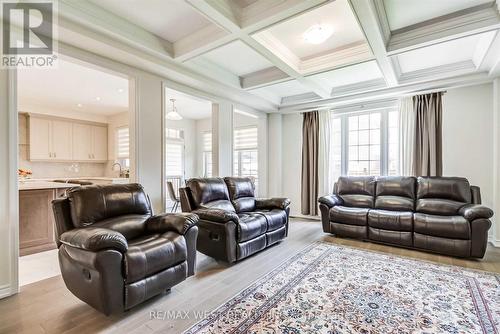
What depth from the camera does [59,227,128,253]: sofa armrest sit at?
179 centimetres

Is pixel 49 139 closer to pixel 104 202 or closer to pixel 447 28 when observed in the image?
pixel 104 202

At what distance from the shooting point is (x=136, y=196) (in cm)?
272

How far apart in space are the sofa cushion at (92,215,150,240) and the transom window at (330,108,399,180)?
13.8ft

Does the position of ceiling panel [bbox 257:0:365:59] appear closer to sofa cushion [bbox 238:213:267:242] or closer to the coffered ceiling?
the coffered ceiling

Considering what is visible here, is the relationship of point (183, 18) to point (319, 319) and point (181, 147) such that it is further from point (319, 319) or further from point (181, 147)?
point (181, 147)

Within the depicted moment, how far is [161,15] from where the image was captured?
261cm

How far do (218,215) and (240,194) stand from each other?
1.13 meters

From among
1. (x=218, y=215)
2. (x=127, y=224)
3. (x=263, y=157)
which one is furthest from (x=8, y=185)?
(x=263, y=157)

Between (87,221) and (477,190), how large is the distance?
512cm

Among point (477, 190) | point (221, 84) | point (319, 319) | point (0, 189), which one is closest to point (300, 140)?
point (221, 84)

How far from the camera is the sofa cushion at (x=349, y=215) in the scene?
12.9 feet

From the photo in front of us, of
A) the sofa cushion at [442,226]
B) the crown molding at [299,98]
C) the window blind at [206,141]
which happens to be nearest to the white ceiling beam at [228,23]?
the crown molding at [299,98]

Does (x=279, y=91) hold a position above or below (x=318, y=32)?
above

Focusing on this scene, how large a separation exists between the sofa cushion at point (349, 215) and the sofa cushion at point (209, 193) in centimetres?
178
